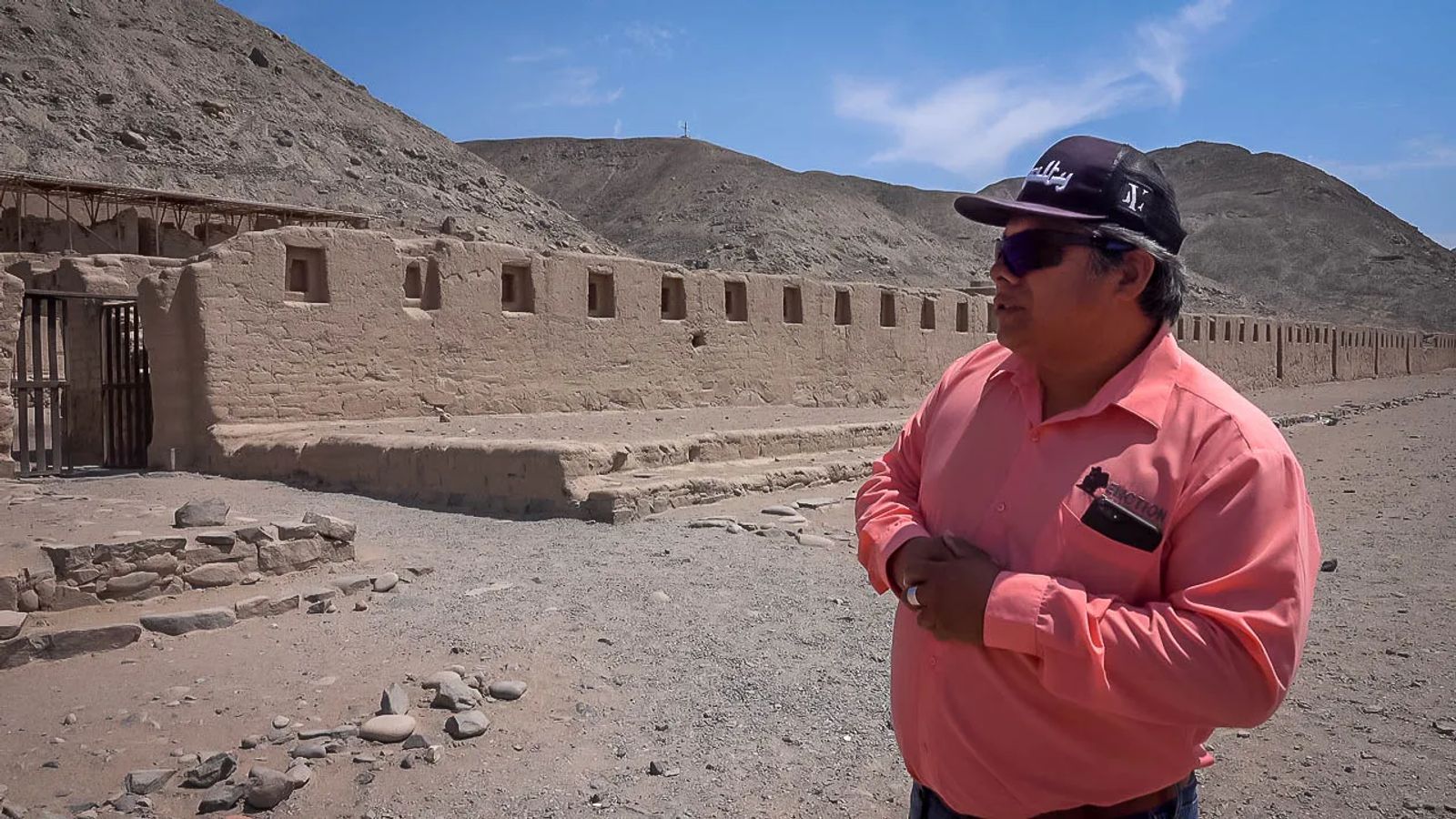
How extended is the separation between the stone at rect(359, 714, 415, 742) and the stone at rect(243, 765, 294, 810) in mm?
356

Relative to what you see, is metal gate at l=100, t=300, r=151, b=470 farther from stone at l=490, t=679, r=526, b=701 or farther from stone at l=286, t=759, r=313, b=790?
stone at l=286, t=759, r=313, b=790

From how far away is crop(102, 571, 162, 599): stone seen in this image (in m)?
4.66

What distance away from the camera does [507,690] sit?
3738 mm

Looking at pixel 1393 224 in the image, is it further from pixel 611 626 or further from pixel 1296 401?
pixel 611 626

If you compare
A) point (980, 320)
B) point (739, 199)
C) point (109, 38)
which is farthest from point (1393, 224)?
point (109, 38)

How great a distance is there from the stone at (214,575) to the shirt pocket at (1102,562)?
4.75 metres

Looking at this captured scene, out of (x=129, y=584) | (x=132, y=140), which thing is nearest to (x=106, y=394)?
(x=129, y=584)

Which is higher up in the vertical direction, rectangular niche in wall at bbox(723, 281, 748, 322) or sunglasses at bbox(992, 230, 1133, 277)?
rectangular niche in wall at bbox(723, 281, 748, 322)

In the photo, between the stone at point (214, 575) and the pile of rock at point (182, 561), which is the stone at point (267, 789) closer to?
the pile of rock at point (182, 561)

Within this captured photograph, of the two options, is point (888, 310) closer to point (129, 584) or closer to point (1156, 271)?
point (129, 584)

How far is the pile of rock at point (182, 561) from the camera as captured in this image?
4.46 m

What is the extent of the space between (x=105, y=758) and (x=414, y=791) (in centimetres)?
105

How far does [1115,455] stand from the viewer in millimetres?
1414

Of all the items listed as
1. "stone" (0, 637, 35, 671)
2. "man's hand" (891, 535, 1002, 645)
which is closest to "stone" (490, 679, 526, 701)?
"stone" (0, 637, 35, 671)
